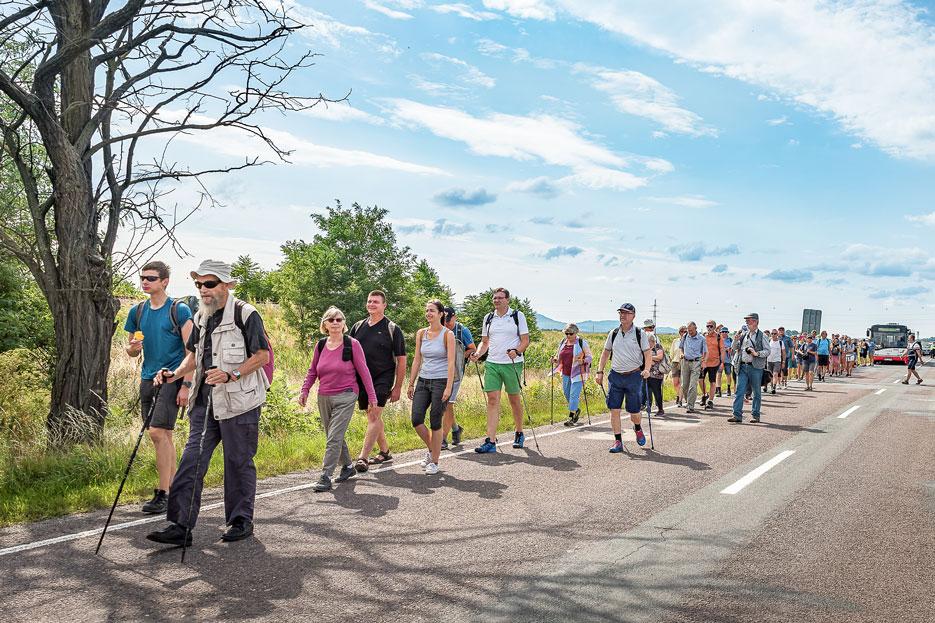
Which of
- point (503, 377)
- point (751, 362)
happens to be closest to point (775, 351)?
point (751, 362)

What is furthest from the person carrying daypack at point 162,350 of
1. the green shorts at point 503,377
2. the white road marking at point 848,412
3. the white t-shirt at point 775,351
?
the white t-shirt at point 775,351

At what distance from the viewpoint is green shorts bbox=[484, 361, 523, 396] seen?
9.59 metres

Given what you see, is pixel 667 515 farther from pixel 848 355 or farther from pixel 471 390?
pixel 848 355

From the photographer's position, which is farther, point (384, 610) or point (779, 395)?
point (779, 395)

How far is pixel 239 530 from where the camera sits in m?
5.28

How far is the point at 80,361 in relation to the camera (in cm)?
882

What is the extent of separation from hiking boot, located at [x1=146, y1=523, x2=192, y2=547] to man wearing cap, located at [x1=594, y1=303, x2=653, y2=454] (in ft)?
20.5

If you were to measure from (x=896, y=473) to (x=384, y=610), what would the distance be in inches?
288

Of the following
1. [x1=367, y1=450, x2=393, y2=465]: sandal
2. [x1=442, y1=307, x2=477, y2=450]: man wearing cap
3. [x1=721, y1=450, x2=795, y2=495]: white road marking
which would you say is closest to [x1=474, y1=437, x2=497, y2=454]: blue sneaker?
[x1=442, y1=307, x2=477, y2=450]: man wearing cap

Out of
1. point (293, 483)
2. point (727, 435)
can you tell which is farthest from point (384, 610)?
point (727, 435)

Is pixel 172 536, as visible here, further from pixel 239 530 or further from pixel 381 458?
pixel 381 458

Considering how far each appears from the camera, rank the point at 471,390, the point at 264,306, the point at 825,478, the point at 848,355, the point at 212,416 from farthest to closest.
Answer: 1. the point at 264,306
2. the point at 848,355
3. the point at 471,390
4. the point at 825,478
5. the point at 212,416

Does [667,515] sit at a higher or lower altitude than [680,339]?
lower

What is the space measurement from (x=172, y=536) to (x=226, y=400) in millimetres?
987
